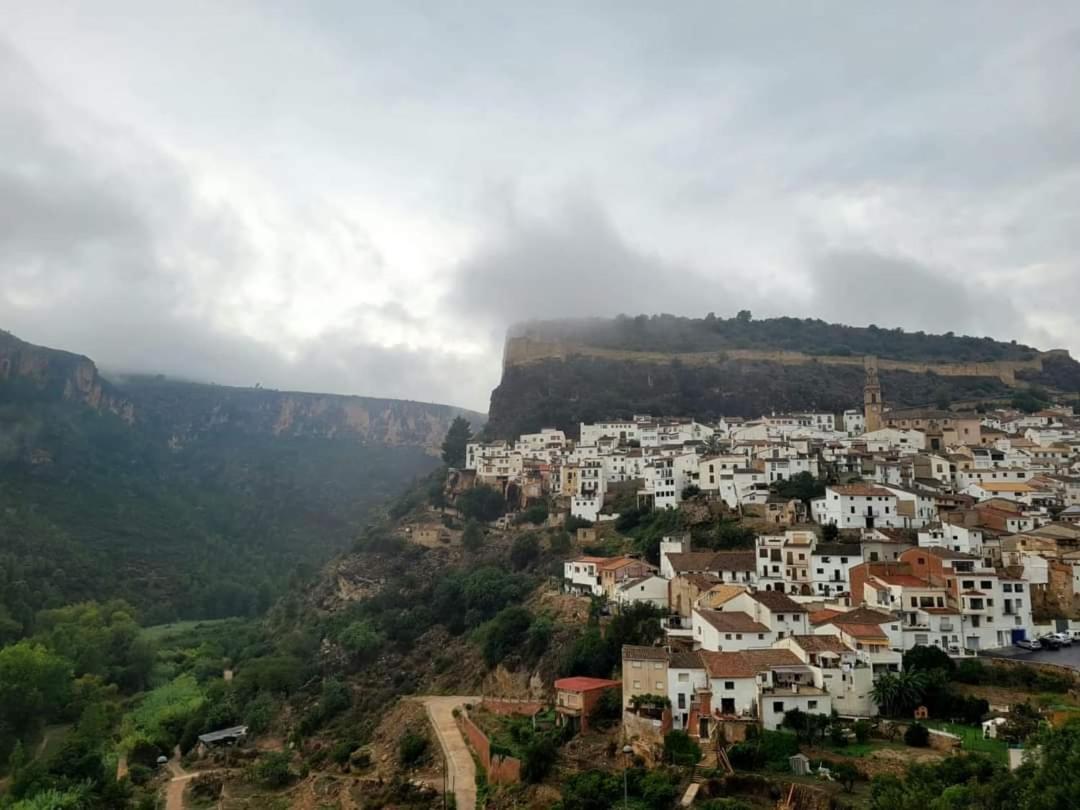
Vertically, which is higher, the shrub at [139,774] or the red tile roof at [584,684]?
the red tile roof at [584,684]

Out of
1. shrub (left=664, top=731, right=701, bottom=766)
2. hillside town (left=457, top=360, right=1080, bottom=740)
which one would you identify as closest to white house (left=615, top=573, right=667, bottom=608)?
hillside town (left=457, top=360, right=1080, bottom=740)

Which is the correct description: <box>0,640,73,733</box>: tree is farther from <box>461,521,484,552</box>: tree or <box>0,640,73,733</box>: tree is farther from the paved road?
<box>461,521,484,552</box>: tree

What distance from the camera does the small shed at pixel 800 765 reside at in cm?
2238

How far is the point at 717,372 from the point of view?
314 feet

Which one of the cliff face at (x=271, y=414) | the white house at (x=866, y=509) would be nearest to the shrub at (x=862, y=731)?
the white house at (x=866, y=509)

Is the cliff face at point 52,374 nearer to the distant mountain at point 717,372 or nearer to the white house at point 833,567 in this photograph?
the distant mountain at point 717,372

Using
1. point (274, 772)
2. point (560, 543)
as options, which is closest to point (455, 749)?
point (274, 772)

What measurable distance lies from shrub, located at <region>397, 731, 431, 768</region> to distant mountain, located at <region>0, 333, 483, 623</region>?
1853 inches

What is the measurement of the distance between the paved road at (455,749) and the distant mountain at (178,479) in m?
45.3

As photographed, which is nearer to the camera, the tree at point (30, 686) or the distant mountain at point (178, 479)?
the tree at point (30, 686)

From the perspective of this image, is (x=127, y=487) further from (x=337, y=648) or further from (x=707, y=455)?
(x=707, y=455)

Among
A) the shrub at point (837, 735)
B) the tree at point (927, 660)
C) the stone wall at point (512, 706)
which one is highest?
the tree at point (927, 660)

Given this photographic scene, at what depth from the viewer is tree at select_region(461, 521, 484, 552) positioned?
Result: 2239 inches

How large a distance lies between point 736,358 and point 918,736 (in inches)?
3161
